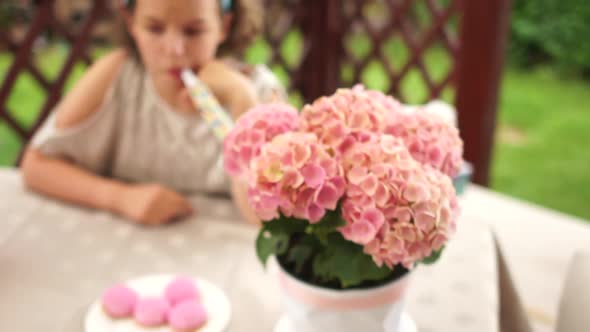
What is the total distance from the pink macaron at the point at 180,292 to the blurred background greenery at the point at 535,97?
5.15 ft

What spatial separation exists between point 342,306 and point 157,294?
32 centimetres

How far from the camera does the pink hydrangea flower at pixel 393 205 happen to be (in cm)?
65

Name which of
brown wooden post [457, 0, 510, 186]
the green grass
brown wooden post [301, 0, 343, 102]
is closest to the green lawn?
the green grass

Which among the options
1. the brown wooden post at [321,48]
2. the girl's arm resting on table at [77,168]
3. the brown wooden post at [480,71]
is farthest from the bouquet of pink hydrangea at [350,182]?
the brown wooden post at [321,48]

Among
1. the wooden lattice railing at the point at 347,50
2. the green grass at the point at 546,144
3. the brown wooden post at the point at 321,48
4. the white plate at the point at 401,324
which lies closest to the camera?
the white plate at the point at 401,324

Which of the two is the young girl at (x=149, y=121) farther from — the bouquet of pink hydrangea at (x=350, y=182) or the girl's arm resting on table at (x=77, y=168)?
the bouquet of pink hydrangea at (x=350, y=182)

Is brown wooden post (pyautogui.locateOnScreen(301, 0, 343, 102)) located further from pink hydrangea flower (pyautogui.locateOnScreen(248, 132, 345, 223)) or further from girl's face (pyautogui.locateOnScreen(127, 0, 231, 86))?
pink hydrangea flower (pyautogui.locateOnScreen(248, 132, 345, 223))

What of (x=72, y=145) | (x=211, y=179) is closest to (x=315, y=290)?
(x=211, y=179)

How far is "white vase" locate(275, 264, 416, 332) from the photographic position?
0.76 m

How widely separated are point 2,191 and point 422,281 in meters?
0.83

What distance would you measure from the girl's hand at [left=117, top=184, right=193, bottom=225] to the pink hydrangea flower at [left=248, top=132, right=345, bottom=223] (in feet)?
1.71

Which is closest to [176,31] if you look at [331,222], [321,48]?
[331,222]

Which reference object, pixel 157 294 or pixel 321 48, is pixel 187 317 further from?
pixel 321 48

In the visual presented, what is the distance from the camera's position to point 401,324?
2.85ft
